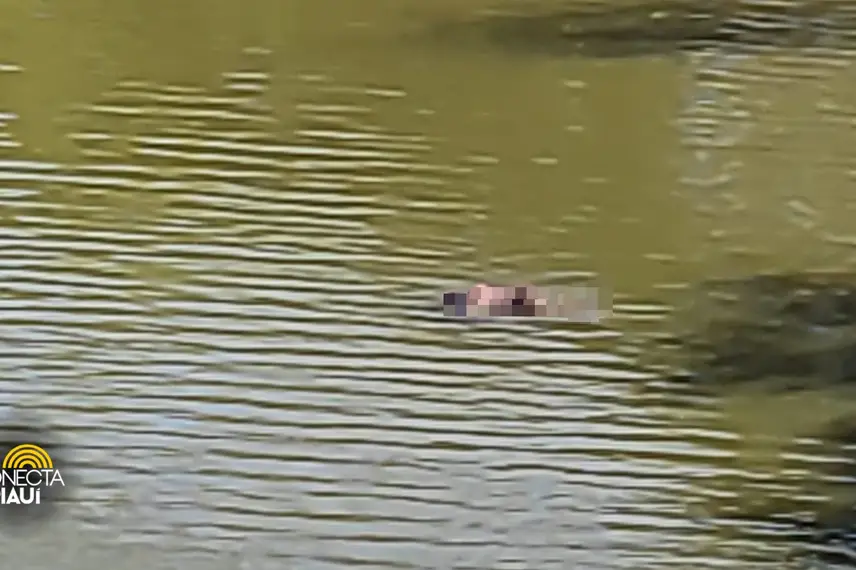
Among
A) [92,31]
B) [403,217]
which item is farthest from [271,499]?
[92,31]

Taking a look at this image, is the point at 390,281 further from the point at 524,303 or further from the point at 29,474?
the point at 29,474

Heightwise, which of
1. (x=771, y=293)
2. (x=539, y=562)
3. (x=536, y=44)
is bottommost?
(x=539, y=562)

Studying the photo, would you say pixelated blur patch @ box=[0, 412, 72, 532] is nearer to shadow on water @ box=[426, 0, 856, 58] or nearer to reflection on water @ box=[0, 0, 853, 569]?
reflection on water @ box=[0, 0, 853, 569]

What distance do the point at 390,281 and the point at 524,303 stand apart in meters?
0.07

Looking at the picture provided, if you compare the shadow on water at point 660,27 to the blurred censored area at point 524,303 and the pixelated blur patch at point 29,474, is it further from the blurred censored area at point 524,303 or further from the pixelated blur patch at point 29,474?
the pixelated blur patch at point 29,474

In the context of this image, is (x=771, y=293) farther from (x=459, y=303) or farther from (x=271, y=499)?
(x=271, y=499)

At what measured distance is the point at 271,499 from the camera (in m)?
0.46

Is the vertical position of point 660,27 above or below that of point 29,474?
above

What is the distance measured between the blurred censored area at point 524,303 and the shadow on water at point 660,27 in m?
0.12

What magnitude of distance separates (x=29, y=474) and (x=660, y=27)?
38cm

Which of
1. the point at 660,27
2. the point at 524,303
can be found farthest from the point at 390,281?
the point at 660,27

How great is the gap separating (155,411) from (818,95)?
0.36m

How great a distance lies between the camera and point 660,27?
488mm

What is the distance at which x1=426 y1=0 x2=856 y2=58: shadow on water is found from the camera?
1.59 feet
